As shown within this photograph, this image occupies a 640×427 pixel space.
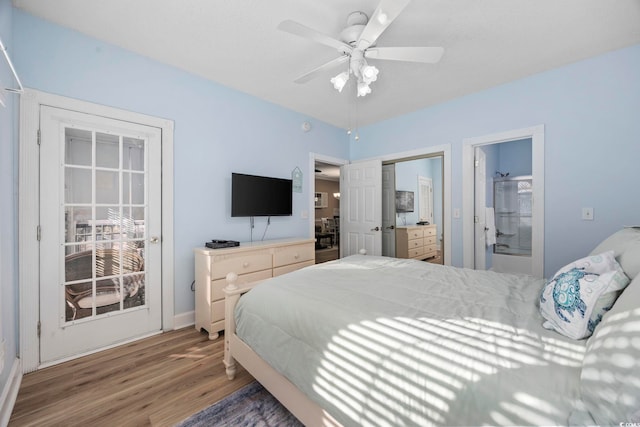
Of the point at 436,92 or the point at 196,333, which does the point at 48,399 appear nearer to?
the point at 196,333

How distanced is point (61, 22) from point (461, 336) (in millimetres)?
3380

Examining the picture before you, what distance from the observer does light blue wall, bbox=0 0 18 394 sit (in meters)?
1.57

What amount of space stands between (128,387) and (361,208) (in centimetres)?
343

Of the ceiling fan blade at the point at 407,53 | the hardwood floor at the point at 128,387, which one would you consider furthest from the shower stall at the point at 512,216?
the hardwood floor at the point at 128,387

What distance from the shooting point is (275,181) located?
3.36m

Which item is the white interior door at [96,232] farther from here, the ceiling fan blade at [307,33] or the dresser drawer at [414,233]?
the dresser drawer at [414,233]

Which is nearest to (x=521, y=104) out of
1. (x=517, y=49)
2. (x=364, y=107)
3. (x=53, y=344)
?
(x=517, y=49)

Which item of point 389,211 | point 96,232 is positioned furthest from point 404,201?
point 96,232

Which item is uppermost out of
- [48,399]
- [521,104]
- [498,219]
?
[521,104]

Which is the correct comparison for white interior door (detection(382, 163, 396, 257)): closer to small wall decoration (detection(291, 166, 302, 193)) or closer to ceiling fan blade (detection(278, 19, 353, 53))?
small wall decoration (detection(291, 166, 302, 193))

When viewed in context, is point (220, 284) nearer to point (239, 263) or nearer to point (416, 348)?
point (239, 263)

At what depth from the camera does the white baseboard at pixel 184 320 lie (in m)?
2.64

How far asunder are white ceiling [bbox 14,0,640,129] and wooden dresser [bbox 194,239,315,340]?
72.9 inches

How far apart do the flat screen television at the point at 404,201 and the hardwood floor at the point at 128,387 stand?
4596 millimetres
